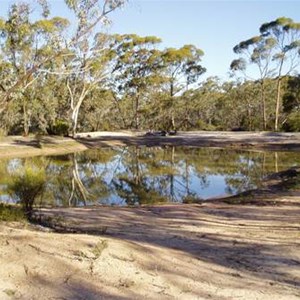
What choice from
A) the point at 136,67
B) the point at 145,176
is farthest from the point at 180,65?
the point at 145,176

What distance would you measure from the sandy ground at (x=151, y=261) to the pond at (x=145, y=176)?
3247mm

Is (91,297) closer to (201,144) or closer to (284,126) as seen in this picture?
(201,144)

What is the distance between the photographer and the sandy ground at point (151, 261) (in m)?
3.81

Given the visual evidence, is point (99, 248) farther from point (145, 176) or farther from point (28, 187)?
point (145, 176)

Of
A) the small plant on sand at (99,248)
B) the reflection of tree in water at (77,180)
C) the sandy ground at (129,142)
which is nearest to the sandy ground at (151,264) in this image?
the small plant on sand at (99,248)

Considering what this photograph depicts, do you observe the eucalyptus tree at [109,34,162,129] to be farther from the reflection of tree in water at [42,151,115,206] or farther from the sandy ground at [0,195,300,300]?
the sandy ground at [0,195,300,300]

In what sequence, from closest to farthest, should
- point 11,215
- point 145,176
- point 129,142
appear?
point 11,215 → point 145,176 → point 129,142

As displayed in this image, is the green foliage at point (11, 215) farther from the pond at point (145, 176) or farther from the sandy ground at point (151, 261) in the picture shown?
the pond at point (145, 176)

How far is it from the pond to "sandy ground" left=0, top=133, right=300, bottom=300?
3.25m

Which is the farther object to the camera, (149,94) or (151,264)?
(149,94)

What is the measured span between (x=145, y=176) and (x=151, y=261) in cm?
1362

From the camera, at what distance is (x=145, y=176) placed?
18.2 m

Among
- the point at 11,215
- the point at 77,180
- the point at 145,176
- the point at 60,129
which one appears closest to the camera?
the point at 11,215

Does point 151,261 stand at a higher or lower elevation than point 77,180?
higher
